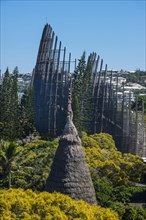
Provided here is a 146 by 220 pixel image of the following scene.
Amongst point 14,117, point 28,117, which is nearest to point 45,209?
point 14,117

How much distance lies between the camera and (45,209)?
43.3ft

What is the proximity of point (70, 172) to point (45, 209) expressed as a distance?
2674 mm

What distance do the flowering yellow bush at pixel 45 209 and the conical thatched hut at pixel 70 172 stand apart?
154cm

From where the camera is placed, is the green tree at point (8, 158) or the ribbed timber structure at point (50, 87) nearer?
the green tree at point (8, 158)

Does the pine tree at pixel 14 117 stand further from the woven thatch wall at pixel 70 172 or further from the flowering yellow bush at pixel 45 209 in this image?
the flowering yellow bush at pixel 45 209

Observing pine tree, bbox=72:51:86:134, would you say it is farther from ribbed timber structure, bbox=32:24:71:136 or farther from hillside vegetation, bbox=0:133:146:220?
hillside vegetation, bbox=0:133:146:220

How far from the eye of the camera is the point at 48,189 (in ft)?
51.9

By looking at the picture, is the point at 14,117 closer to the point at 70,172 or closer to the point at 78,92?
the point at 78,92

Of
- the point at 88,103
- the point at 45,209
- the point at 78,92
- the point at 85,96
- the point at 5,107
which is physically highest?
the point at 78,92

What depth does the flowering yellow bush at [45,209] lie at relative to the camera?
12898 mm

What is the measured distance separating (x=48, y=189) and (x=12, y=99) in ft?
84.7

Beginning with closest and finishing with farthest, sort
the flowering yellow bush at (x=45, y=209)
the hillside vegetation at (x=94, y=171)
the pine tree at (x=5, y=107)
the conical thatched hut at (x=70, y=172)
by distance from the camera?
1. the flowering yellow bush at (x=45, y=209)
2. the conical thatched hut at (x=70, y=172)
3. the hillside vegetation at (x=94, y=171)
4. the pine tree at (x=5, y=107)

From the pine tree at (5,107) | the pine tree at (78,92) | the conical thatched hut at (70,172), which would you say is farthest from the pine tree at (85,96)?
the conical thatched hut at (70,172)

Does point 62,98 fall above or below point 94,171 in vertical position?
above
